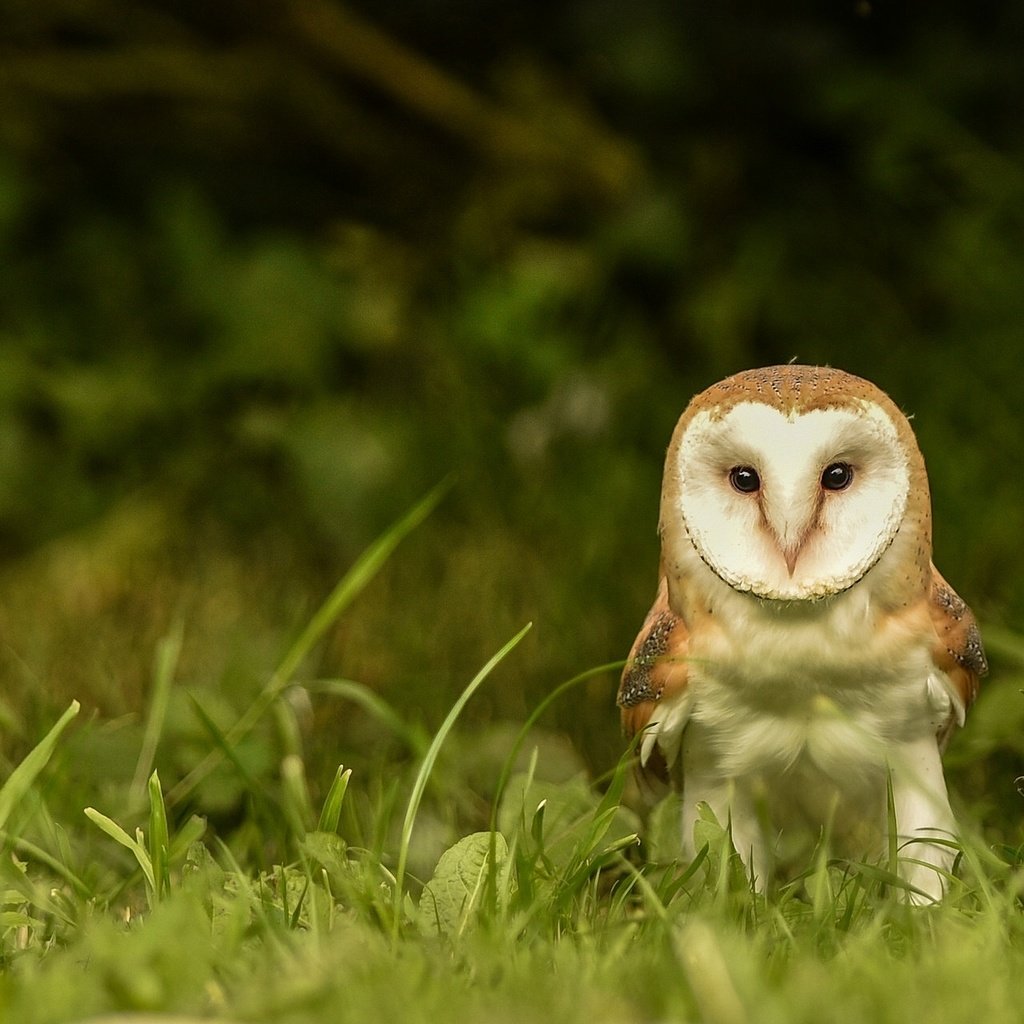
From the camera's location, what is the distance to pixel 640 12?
3.71m

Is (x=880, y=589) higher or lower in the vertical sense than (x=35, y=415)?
higher

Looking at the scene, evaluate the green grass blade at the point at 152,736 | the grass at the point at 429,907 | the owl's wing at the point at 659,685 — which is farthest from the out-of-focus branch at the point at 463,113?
the owl's wing at the point at 659,685

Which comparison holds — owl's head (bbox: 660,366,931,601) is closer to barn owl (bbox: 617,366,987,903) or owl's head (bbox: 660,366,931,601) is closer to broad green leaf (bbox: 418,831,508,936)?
barn owl (bbox: 617,366,987,903)

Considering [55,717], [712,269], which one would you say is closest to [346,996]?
[55,717]

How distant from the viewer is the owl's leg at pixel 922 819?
1679 mm

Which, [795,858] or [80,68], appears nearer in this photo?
[795,858]

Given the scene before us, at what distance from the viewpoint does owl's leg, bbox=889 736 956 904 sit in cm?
168

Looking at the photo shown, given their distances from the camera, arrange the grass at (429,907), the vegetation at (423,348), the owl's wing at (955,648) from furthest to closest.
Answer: the vegetation at (423,348), the owl's wing at (955,648), the grass at (429,907)

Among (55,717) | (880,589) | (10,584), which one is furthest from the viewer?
(10,584)

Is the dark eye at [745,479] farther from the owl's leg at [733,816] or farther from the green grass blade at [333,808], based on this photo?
the green grass blade at [333,808]

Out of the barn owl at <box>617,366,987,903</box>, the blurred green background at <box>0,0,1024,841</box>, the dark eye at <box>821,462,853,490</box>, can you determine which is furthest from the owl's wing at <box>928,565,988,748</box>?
the blurred green background at <box>0,0,1024,841</box>

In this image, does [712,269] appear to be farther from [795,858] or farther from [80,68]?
[795,858]

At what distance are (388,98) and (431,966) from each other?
116 inches

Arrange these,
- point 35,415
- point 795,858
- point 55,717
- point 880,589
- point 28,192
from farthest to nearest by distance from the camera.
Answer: point 28,192
point 35,415
point 55,717
point 795,858
point 880,589
